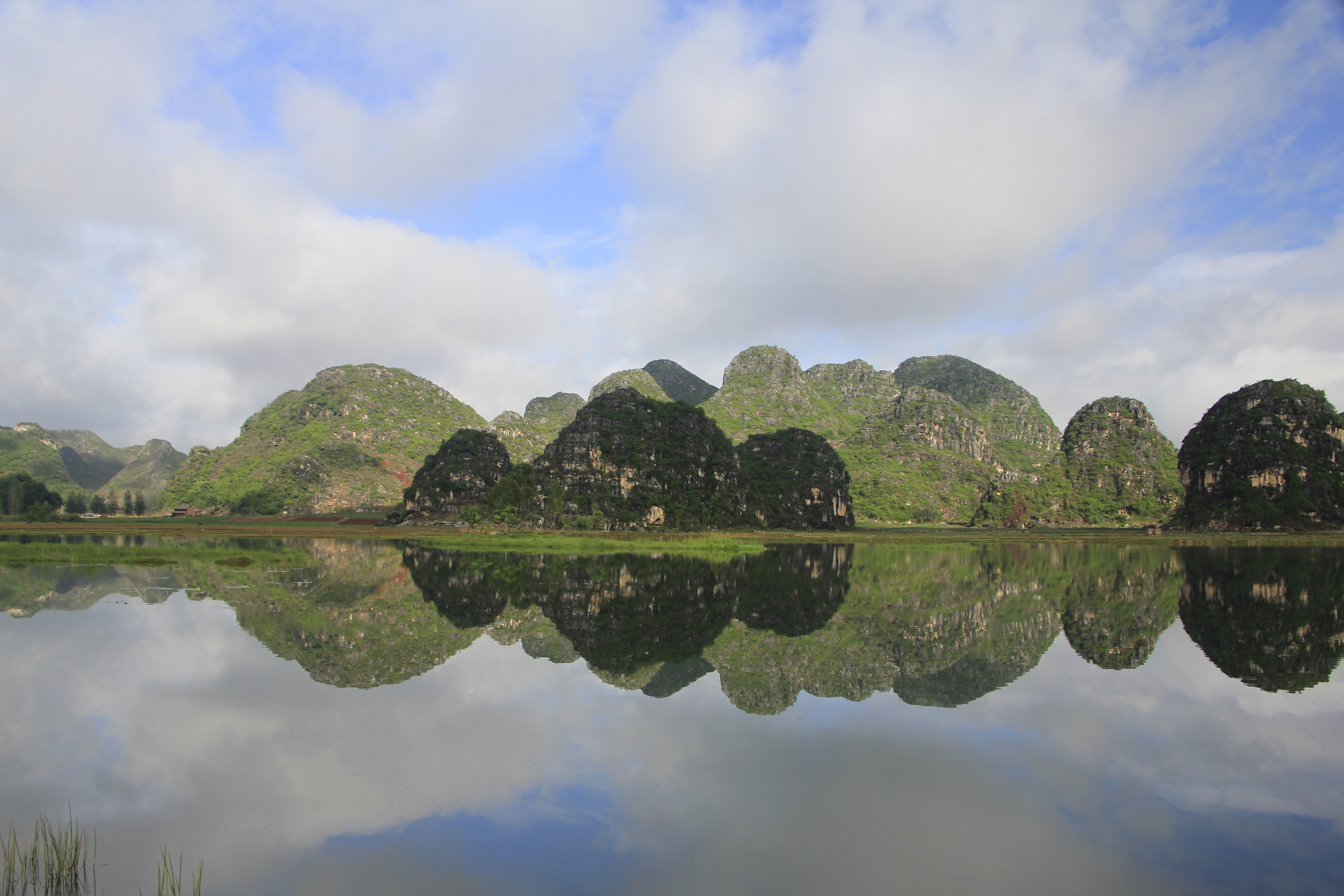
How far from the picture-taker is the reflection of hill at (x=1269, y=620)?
1702 cm

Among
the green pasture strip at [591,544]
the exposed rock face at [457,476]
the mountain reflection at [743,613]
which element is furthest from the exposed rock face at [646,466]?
the mountain reflection at [743,613]

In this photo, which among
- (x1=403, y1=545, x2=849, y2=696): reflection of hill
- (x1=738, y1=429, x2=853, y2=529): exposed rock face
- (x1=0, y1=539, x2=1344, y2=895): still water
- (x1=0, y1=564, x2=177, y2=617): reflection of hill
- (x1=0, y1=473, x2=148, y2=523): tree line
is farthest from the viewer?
(x1=738, y1=429, x2=853, y2=529): exposed rock face

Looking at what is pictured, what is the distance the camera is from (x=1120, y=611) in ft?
88.5

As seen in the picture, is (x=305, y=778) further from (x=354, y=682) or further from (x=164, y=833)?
(x=354, y=682)

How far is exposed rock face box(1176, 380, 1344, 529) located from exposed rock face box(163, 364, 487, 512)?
156 metres

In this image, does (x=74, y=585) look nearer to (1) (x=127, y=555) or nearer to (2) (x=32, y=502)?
(1) (x=127, y=555)

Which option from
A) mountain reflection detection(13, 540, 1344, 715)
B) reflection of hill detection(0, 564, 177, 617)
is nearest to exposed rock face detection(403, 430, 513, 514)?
mountain reflection detection(13, 540, 1344, 715)

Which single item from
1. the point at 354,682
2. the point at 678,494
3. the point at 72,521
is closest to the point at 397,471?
the point at 72,521

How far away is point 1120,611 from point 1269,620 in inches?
175

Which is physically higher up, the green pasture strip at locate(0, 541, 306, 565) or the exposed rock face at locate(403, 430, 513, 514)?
the exposed rock face at locate(403, 430, 513, 514)

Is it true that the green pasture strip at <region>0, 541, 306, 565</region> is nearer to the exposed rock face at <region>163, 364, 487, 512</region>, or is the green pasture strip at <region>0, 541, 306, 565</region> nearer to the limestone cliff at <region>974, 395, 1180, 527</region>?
the exposed rock face at <region>163, 364, 487, 512</region>

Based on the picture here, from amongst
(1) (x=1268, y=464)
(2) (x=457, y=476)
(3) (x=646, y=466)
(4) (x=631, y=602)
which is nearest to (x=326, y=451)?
(2) (x=457, y=476)

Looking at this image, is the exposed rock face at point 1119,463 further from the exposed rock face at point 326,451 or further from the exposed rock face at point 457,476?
the exposed rock face at point 326,451

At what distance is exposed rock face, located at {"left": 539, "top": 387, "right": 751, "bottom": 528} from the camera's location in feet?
352
